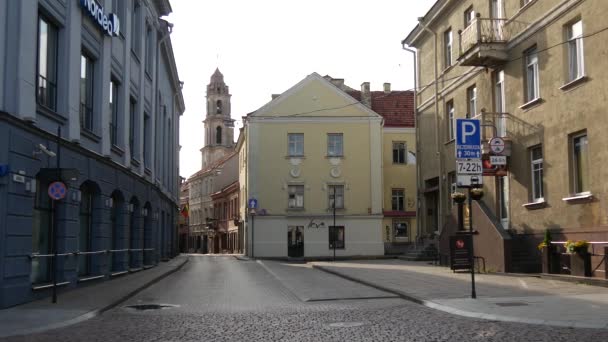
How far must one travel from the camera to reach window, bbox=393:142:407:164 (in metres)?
48.9

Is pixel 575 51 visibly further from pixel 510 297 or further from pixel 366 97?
pixel 366 97

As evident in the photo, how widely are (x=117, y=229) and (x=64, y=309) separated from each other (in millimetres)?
10302

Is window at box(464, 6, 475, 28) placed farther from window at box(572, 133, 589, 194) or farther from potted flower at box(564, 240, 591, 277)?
potted flower at box(564, 240, 591, 277)

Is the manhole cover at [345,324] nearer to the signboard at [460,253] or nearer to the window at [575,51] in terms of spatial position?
the signboard at [460,253]

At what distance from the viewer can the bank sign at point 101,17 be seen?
1788cm

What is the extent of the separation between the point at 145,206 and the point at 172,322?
18224mm

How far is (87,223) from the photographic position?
19.7m

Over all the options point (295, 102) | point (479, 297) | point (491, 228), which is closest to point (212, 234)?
point (295, 102)

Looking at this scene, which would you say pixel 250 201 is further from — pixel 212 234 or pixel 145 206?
pixel 212 234

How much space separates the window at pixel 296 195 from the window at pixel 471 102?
21.5 m

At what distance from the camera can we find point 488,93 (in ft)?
76.5

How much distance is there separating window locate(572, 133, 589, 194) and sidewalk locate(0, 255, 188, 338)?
38.9ft

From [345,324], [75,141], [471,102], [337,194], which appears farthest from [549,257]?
[337,194]

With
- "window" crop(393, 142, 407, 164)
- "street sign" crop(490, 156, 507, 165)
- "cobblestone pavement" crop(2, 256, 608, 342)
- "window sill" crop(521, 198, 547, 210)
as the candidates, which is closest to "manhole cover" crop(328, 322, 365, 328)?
"cobblestone pavement" crop(2, 256, 608, 342)
